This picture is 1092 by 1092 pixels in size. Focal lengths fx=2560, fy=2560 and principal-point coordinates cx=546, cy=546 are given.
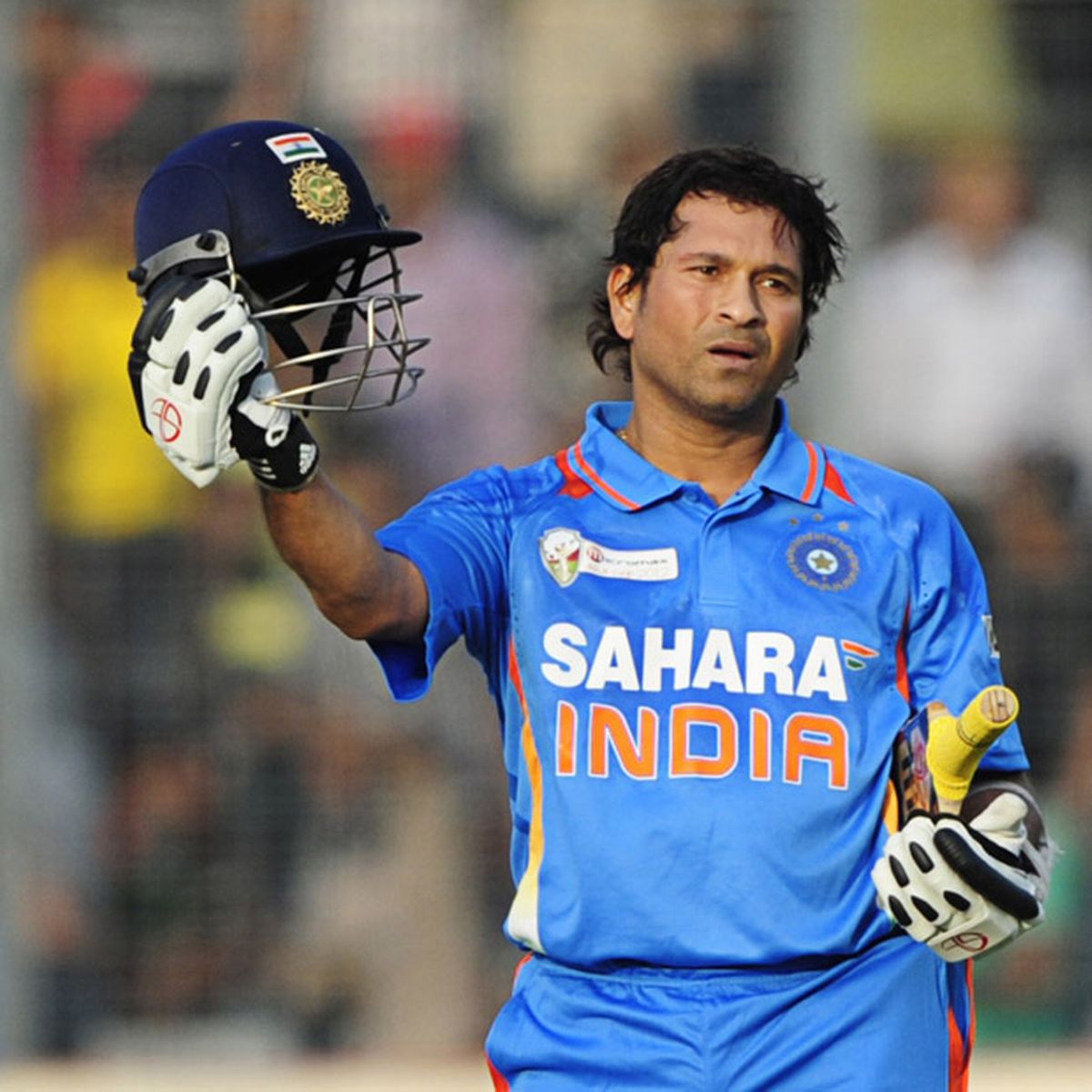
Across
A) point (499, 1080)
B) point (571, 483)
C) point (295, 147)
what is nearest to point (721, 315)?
point (571, 483)

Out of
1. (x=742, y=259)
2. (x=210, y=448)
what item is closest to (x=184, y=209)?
(x=210, y=448)

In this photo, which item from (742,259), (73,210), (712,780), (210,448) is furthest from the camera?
(73,210)

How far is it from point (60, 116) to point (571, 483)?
11.1 feet

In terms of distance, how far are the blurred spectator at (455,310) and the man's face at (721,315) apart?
119 inches

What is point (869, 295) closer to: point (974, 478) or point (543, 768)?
point (974, 478)

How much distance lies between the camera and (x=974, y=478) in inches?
267

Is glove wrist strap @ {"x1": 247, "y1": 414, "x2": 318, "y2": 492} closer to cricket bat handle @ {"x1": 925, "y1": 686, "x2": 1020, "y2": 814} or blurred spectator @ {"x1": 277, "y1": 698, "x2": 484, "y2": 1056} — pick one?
cricket bat handle @ {"x1": 925, "y1": 686, "x2": 1020, "y2": 814}

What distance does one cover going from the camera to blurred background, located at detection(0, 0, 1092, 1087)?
21.2 ft

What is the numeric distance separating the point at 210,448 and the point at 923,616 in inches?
40.7

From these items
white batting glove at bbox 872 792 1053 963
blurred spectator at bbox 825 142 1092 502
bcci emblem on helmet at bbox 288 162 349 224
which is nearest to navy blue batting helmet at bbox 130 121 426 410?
bcci emblem on helmet at bbox 288 162 349 224

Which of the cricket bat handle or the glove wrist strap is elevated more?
the glove wrist strap

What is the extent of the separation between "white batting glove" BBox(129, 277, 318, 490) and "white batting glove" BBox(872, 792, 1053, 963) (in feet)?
2.91

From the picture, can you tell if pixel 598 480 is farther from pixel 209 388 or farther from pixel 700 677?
pixel 209 388

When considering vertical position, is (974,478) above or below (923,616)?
below
